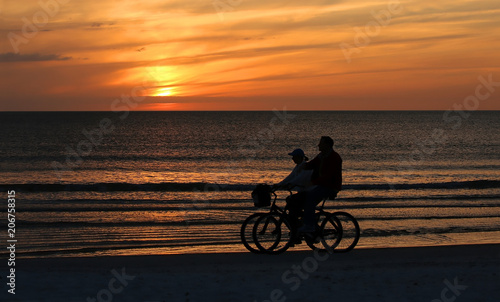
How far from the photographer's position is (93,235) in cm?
1301

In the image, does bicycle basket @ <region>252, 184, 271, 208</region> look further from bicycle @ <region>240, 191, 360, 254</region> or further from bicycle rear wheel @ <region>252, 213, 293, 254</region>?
bicycle rear wheel @ <region>252, 213, 293, 254</region>

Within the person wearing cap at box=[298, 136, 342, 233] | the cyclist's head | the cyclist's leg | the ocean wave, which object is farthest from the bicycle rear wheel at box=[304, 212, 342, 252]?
the ocean wave

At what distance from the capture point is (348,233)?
11.0 metres

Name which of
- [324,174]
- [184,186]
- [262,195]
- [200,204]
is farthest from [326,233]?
[184,186]

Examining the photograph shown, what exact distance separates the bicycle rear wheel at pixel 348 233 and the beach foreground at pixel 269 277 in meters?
0.19

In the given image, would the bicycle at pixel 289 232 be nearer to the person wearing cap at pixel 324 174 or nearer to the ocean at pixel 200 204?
the person wearing cap at pixel 324 174

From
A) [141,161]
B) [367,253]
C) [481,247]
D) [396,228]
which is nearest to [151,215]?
[396,228]

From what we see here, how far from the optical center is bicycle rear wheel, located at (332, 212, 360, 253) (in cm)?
965

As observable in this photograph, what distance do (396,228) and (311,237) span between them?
16.4 feet

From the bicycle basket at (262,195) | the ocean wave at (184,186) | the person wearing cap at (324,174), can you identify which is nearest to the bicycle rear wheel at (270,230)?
the bicycle basket at (262,195)

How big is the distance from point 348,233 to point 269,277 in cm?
361

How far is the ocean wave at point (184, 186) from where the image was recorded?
78.2 ft

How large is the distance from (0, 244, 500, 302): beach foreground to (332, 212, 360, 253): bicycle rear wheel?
19cm

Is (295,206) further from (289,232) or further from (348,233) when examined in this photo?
(348,233)
